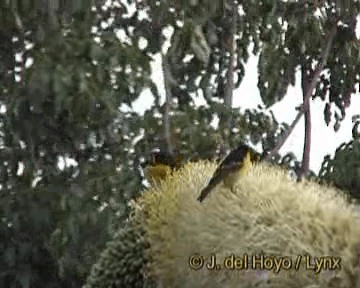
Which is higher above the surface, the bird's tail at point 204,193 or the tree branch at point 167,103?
the tree branch at point 167,103

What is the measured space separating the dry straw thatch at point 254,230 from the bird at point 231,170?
0.05 ft

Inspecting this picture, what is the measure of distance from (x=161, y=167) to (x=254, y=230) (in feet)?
1.68

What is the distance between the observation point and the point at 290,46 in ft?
10.6

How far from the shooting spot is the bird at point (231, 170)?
1.87 meters

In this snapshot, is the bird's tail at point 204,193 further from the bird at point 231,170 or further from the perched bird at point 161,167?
the perched bird at point 161,167

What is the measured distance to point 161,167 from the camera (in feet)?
7.23

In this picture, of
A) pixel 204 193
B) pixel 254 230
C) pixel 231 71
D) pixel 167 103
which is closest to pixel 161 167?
pixel 204 193

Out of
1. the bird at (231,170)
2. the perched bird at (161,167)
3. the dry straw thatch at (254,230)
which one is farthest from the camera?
the perched bird at (161,167)

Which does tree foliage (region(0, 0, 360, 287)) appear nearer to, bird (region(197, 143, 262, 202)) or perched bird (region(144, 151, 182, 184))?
perched bird (region(144, 151, 182, 184))

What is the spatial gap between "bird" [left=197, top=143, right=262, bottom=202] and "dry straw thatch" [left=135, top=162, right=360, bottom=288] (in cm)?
2

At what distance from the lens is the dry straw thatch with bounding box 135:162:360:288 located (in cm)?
166

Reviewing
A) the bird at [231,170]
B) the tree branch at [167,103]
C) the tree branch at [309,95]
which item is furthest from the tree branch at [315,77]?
the bird at [231,170]

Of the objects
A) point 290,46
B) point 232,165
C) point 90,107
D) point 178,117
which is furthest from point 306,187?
point 290,46

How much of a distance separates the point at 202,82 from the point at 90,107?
600 millimetres
